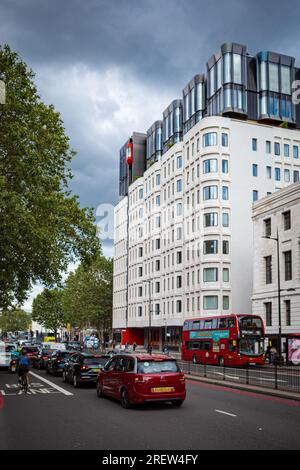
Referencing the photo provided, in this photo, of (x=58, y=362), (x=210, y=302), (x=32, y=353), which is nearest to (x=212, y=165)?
(x=210, y=302)

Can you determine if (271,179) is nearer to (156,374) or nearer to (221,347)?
(221,347)

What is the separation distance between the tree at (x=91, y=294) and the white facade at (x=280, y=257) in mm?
49697

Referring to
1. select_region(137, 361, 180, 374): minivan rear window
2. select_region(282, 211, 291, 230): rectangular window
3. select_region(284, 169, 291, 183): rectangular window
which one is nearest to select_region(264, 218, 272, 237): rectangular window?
select_region(282, 211, 291, 230): rectangular window

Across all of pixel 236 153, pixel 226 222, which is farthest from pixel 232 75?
pixel 226 222

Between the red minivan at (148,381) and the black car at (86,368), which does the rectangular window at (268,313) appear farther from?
the red minivan at (148,381)

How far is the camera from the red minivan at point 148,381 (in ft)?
47.6

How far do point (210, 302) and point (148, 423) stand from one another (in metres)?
52.4

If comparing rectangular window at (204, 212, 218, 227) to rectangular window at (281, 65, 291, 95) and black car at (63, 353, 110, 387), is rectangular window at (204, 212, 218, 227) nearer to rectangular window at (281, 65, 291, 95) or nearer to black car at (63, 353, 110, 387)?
rectangular window at (281, 65, 291, 95)

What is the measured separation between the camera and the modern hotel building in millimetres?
65812

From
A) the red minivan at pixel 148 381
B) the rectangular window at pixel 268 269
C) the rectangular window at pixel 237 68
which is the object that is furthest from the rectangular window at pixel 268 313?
the red minivan at pixel 148 381

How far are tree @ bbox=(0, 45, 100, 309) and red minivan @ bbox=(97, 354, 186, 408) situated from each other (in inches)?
511

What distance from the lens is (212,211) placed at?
216 ft

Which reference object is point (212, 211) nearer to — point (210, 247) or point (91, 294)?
point (210, 247)

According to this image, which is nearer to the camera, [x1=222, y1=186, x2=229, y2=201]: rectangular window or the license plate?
the license plate
